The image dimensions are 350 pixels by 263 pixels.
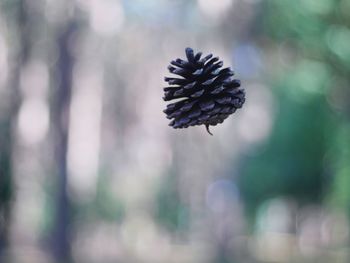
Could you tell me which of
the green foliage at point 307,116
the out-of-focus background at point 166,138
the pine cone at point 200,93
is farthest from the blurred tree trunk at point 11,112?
the pine cone at point 200,93

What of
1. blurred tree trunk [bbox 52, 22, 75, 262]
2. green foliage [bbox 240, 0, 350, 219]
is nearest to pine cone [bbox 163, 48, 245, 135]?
green foliage [bbox 240, 0, 350, 219]

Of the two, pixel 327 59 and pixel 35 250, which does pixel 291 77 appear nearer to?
pixel 327 59

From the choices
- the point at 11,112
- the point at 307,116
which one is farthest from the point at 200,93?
the point at 307,116

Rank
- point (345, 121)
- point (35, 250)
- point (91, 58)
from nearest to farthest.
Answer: point (345, 121)
point (35, 250)
point (91, 58)

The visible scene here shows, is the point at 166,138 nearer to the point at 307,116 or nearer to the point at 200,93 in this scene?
the point at 307,116

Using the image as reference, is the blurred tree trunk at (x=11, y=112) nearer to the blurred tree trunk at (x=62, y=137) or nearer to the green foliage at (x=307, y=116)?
the blurred tree trunk at (x=62, y=137)

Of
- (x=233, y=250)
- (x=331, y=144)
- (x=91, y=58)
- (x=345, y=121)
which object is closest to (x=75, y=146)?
(x=91, y=58)
